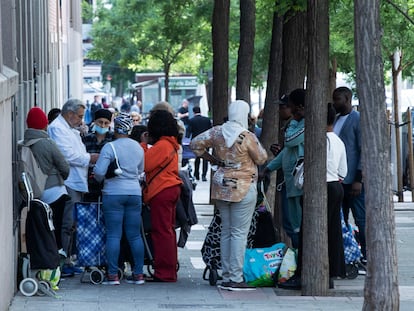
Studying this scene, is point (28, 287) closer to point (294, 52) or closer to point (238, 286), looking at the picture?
point (238, 286)

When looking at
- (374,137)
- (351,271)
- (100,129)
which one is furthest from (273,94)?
(374,137)

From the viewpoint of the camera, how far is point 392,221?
8.04 meters

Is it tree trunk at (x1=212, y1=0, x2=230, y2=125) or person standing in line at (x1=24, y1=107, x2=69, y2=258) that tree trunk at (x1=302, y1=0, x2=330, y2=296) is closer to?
person standing in line at (x1=24, y1=107, x2=69, y2=258)

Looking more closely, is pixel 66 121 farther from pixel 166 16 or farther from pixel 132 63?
pixel 132 63

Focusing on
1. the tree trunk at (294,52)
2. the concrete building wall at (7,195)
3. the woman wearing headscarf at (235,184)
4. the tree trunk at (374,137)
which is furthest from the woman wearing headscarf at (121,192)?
the tree trunk at (374,137)

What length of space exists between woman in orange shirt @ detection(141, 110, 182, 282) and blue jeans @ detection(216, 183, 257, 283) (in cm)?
77

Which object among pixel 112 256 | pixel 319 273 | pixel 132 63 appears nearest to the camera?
pixel 319 273

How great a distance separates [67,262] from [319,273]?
297 centimetres

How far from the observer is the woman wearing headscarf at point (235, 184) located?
35.6 ft

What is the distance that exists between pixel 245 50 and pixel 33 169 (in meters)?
8.27

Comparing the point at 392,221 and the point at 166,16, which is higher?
the point at 166,16

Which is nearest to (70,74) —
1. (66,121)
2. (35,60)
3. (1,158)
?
(35,60)

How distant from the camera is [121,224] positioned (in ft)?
37.5

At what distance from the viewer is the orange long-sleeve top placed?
1156cm
